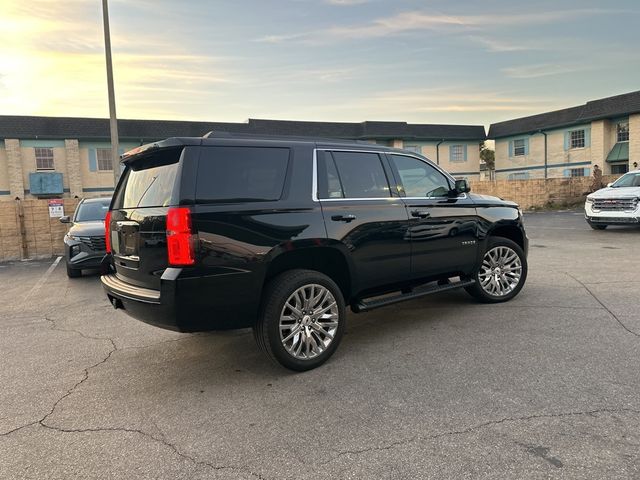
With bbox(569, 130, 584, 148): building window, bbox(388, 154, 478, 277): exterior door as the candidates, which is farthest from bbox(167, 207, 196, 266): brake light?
bbox(569, 130, 584, 148): building window

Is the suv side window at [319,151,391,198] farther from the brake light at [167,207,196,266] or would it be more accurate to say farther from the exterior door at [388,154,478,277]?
the brake light at [167,207,196,266]

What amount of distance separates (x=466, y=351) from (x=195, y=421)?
99.6 inches

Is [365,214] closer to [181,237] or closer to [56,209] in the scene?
[181,237]

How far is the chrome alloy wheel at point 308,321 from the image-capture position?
13.2ft

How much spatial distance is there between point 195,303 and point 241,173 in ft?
3.72

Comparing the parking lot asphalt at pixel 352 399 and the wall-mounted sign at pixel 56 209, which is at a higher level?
the wall-mounted sign at pixel 56 209

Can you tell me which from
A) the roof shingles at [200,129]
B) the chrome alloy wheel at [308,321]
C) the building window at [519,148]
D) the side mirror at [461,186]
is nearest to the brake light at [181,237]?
the chrome alloy wheel at [308,321]

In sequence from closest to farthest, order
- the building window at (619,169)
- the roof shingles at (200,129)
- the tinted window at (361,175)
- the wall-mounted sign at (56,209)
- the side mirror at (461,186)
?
the tinted window at (361,175) < the side mirror at (461,186) < the wall-mounted sign at (56,209) < the roof shingles at (200,129) < the building window at (619,169)

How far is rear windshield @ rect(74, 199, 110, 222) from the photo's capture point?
10.4 meters

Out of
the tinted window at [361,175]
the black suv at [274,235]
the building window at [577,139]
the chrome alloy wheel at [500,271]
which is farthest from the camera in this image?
the building window at [577,139]

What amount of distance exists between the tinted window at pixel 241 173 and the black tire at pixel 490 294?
10.0ft

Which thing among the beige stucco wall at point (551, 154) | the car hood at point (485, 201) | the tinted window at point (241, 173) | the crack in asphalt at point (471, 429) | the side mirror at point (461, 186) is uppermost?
the beige stucco wall at point (551, 154)

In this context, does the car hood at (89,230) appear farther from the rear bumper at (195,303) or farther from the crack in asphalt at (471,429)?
the crack in asphalt at (471,429)

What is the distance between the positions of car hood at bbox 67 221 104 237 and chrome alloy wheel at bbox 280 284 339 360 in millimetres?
6660
